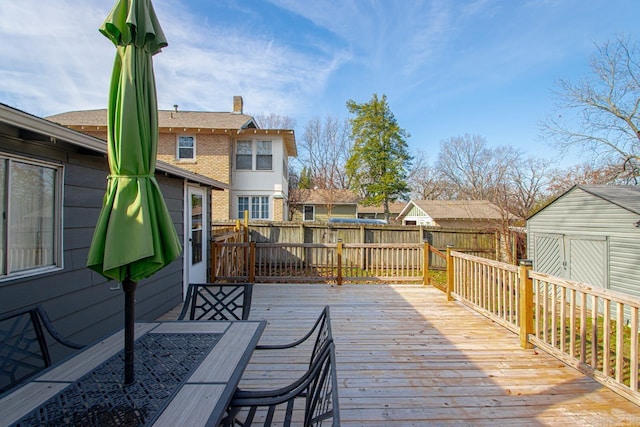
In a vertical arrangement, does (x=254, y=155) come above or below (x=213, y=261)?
above

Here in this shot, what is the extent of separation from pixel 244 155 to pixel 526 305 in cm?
1112

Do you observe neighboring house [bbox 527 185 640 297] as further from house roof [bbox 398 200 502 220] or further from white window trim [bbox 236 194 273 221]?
house roof [bbox 398 200 502 220]

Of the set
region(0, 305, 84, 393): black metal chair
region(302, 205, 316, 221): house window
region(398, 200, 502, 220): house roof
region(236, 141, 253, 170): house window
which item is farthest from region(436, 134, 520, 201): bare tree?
region(0, 305, 84, 393): black metal chair

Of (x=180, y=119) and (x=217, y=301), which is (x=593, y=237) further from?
(x=180, y=119)

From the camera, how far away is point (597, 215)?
729 centimetres

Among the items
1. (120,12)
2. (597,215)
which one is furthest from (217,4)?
(597,215)

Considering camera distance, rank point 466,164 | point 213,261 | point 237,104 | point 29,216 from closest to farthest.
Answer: point 29,216 < point 213,261 < point 237,104 < point 466,164

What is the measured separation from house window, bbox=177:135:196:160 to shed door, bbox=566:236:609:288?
1277 cm

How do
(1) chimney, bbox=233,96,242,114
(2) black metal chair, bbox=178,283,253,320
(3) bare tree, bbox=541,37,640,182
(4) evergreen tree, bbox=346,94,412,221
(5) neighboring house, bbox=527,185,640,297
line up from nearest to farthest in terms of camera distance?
(2) black metal chair, bbox=178,283,253,320 < (5) neighboring house, bbox=527,185,640,297 < (3) bare tree, bbox=541,37,640,182 < (1) chimney, bbox=233,96,242,114 < (4) evergreen tree, bbox=346,94,412,221

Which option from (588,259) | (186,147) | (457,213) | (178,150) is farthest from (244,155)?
(457,213)

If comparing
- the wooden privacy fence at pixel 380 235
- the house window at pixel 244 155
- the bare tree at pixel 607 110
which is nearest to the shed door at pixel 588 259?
the wooden privacy fence at pixel 380 235

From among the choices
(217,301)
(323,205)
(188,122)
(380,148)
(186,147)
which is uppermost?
(380,148)

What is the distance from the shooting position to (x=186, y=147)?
11.9m

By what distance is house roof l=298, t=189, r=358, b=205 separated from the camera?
76.8 feet
